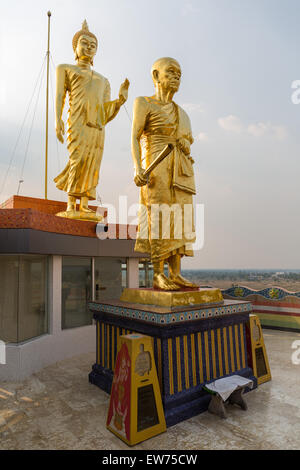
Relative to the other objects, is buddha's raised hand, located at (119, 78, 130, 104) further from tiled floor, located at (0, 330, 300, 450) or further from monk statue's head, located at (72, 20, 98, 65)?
tiled floor, located at (0, 330, 300, 450)

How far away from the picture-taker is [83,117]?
626 centimetres

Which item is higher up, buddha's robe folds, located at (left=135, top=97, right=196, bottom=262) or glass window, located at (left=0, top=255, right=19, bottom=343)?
buddha's robe folds, located at (left=135, top=97, right=196, bottom=262)

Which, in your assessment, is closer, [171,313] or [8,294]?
[171,313]

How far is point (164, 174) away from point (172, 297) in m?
1.63

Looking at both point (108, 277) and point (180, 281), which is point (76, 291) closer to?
point (108, 277)

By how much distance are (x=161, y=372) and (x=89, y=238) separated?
3.25m

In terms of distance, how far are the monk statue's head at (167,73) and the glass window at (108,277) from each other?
141 inches

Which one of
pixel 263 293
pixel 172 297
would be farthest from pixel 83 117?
pixel 263 293

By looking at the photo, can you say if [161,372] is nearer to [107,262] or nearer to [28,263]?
[28,263]

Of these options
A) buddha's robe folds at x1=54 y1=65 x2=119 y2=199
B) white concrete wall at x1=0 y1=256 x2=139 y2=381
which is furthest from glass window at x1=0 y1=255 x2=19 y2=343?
buddha's robe folds at x1=54 y1=65 x2=119 y2=199

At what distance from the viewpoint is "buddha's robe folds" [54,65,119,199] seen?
616 cm

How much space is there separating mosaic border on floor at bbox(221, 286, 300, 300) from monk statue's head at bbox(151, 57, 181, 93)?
236 inches

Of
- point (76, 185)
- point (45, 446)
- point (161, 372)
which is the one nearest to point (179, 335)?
point (161, 372)

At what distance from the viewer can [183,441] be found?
9.07 feet
